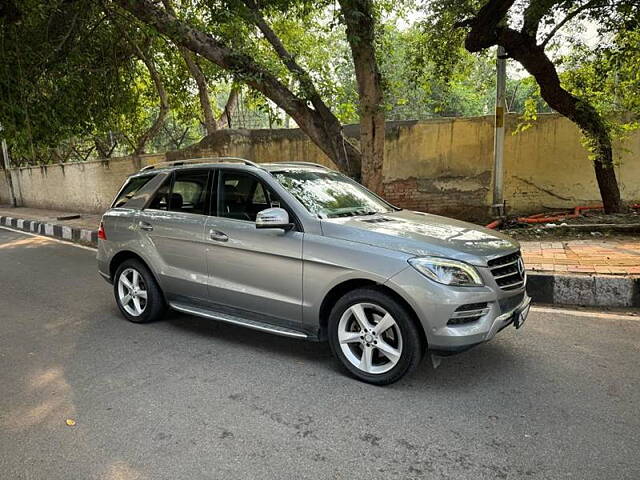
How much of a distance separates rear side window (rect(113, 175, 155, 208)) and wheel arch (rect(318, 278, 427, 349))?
98.6 inches

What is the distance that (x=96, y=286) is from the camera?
6.23 meters

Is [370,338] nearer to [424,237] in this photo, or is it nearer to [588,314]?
[424,237]

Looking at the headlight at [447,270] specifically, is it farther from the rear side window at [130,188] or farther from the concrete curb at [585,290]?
the rear side window at [130,188]

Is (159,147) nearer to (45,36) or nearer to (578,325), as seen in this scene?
(45,36)

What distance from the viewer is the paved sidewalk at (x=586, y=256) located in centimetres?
518

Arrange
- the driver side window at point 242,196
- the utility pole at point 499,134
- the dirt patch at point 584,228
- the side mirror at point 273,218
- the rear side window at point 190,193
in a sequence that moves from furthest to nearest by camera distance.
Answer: the utility pole at point 499,134, the dirt patch at point 584,228, the rear side window at point 190,193, the driver side window at point 242,196, the side mirror at point 273,218

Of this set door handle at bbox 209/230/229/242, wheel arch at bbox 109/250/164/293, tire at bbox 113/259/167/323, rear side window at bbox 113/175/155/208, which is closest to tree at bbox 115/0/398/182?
rear side window at bbox 113/175/155/208

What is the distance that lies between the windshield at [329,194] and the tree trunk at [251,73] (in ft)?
10.2

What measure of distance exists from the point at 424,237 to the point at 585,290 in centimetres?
267

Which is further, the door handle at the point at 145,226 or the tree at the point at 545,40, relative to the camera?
→ the tree at the point at 545,40

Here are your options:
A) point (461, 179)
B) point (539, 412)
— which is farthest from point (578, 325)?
point (461, 179)

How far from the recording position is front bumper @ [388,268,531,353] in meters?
2.97

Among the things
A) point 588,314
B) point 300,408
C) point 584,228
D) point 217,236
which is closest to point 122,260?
point 217,236

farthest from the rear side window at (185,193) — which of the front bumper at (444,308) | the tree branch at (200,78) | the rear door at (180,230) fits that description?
the tree branch at (200,78)
